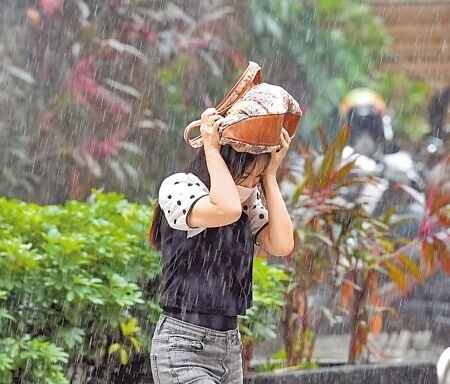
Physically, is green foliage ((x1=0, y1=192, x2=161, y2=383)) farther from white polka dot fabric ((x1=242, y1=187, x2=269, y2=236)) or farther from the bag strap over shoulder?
the bag strap over shoulder

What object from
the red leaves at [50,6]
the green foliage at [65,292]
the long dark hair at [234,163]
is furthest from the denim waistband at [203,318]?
the red leaves at [50,6]

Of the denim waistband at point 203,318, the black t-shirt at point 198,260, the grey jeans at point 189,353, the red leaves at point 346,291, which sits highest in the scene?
the red leaves at point 346,291

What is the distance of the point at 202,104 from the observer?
7.94 m

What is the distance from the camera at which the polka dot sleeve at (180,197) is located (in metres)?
3.41

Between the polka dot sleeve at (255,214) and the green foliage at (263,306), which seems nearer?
the polka dot sleeve at (255,214)

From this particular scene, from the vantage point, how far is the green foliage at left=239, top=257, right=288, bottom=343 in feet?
16.9

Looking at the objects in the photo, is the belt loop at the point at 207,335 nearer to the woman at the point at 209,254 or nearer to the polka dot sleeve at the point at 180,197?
the woman at the point at 209,254

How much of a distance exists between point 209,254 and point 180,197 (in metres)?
0.20

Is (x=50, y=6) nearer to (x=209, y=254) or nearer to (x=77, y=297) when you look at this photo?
(x=77, y=297)

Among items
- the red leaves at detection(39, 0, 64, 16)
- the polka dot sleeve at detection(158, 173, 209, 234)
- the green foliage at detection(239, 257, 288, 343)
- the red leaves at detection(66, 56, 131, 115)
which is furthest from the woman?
the red leaves at detection(39, 0, 64, 16)

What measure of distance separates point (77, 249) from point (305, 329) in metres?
1.57

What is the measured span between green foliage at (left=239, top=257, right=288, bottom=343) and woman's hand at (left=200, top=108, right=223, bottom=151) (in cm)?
175

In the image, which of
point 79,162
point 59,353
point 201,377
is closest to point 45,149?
point 79,162

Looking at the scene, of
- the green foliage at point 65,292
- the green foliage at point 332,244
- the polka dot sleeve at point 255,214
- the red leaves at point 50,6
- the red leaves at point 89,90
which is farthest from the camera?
the red leaves at point 50,6
